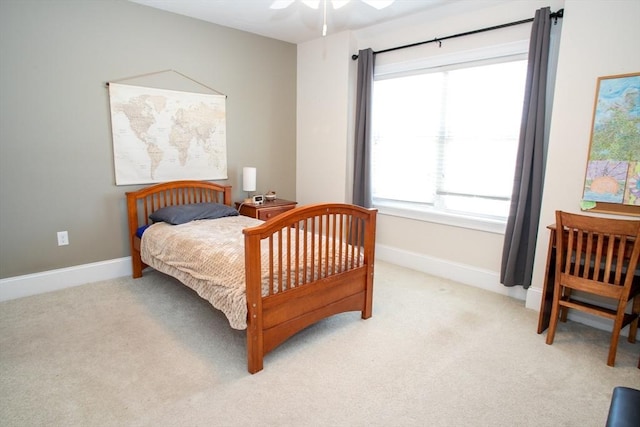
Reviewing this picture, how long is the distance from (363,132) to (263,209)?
1.41 metres

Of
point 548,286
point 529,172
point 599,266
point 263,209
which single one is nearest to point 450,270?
point 548,286

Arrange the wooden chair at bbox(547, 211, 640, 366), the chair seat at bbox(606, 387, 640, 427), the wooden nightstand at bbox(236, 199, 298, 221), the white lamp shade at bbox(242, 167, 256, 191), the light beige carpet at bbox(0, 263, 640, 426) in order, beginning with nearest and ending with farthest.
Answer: the chair seat at bbox(606, 387, 640, 427) < the light beige carpet at bbox(0, 263, 640, 426) < the wooden chair at bbox(547, 211, 640, 366) < the wooden nightstand at bbox(236, 199, 298, 221) < the white lamp shade at bbox(242, 167, 256, 191)

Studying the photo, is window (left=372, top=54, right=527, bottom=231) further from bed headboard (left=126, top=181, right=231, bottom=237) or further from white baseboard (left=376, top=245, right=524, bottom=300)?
bed headboard (left=126, top=181, right=231, bottom=237)

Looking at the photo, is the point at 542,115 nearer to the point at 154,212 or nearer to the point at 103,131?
the point at 154,212

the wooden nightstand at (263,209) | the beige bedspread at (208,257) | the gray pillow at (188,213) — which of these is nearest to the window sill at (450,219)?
the wooden nightstand at (263,209)

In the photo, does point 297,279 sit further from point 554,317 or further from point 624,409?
point 554,317

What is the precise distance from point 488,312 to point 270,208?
91.8 inches

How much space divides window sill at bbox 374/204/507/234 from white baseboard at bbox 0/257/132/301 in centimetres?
284

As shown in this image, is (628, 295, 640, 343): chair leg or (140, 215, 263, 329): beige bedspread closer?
(140, 215, 263, 329): beige bedspread

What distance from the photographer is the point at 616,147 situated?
99.0 inches

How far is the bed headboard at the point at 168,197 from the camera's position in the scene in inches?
136

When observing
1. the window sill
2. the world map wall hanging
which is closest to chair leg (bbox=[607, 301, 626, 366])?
the window sill

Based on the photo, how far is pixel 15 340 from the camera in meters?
2.39

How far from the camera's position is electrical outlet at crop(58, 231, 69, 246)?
3.21 m
